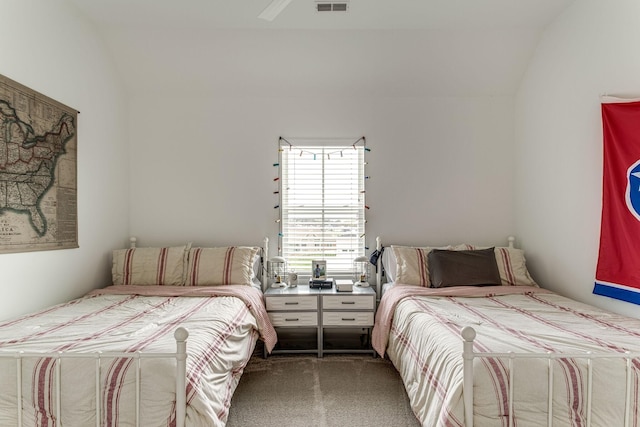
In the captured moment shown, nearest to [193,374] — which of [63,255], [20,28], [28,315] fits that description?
[28,315]

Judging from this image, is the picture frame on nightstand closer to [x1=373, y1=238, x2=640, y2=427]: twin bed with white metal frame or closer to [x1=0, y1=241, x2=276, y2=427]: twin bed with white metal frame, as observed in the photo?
[x1=0, y1=241, x2=276, y2=427]: twin bed with white metal frame

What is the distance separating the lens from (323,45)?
128 inches

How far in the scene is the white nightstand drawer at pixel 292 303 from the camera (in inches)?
124

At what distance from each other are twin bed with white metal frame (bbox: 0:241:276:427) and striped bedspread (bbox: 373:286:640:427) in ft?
3.37

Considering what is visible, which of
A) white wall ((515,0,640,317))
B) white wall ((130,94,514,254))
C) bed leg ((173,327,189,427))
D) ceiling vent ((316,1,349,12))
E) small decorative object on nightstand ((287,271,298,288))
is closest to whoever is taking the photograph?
bed leg ((173,327,189,427))

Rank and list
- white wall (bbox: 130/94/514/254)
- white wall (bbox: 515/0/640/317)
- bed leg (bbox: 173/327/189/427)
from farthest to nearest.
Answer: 1. white wall (bbox: 130/94/514/254)
2. white wall (bbox: 515/0/640/317)
3. bed leg (bbox: 173/327/189/427)

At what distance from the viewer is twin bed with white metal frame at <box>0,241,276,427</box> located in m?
1.48

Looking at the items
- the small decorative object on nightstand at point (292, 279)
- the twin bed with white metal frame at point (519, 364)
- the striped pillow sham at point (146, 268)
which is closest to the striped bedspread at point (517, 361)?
the twin bed with white metal frame at point (519, 364)

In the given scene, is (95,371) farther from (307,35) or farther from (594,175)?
(594,175)

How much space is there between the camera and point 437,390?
1700 mm

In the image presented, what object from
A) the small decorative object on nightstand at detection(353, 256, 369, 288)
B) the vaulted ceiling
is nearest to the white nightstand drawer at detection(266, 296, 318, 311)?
the small decorative object on nightstand at detection(353, 256, 369, 288)

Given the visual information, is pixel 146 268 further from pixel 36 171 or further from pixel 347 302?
pixel 347 302

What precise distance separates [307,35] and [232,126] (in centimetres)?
112

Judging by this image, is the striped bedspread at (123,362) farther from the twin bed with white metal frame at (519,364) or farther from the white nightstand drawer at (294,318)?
the twin bed with white metal frame at (519,364)
